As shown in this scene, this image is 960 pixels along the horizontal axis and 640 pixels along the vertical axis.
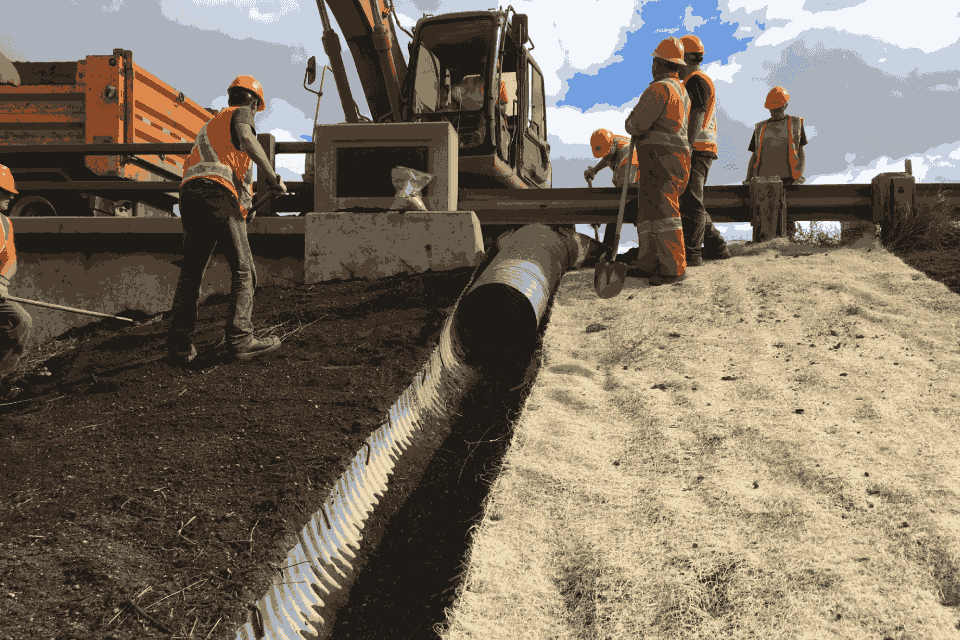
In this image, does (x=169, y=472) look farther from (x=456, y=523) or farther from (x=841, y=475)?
(x=841, y=475)

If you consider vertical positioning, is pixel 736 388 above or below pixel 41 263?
below

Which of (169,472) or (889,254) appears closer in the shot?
(169,472)

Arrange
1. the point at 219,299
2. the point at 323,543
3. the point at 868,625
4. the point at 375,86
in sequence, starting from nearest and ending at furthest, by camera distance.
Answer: the point at 868,625, the point at 323,543, the point at 219,299, the point at 375,86

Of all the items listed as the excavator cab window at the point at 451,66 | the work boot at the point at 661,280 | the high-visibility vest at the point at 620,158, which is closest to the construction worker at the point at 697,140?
the work boot at the point at 661,280

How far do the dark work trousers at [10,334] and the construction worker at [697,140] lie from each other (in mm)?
5500

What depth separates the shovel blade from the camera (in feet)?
17.5

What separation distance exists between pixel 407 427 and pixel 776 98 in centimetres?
669

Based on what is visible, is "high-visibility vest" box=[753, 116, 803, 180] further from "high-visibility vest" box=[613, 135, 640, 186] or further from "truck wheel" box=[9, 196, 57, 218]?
"truck wheel" box=[9, 196, 57, 218]

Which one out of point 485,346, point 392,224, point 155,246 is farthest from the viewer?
point 155,246

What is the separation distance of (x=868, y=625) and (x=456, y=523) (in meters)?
1.77

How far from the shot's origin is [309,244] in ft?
18.9

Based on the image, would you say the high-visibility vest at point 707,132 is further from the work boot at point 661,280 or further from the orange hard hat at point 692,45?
the work boot at point 661,280

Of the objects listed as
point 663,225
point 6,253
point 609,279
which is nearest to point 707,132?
point 663,225

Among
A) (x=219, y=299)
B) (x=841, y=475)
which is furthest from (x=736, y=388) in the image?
(x=219, y=299)
